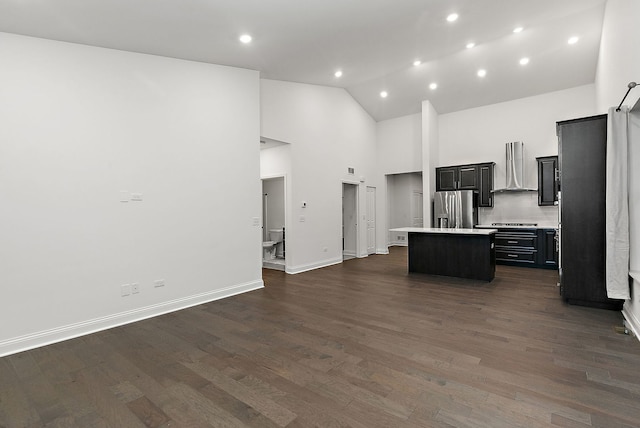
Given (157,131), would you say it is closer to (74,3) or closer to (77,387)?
(74,3)

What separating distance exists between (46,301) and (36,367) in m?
0.75

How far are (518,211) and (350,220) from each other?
390cm

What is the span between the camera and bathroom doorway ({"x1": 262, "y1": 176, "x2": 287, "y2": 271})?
7.55 m

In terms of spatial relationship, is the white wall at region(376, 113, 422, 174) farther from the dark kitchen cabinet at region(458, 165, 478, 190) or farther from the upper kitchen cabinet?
the dark kitchen cabinet at region(458, 165, 478, 190)

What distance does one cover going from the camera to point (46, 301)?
3.17 metres

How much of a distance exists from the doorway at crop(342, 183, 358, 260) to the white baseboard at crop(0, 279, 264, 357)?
4.16 meters

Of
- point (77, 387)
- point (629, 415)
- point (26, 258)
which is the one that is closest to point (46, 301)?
point (26, 258)

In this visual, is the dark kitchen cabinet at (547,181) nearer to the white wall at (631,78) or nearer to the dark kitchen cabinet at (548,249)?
the dark kitchen cabinet at (548,249)

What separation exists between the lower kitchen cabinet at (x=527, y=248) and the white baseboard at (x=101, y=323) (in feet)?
18.3

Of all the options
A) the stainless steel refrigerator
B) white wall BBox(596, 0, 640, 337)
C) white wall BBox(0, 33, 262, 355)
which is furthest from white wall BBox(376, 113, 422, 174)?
white wall BBox(0, 33, 262, 355)

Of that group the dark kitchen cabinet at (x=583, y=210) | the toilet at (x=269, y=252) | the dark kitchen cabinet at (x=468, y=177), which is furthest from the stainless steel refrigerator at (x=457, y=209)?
the toilet at (x=269, y=252)

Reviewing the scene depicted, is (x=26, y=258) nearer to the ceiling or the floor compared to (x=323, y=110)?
nearer to the floor

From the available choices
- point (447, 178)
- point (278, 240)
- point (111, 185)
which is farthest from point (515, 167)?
point (111, 185)

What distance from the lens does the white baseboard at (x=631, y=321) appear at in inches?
118
